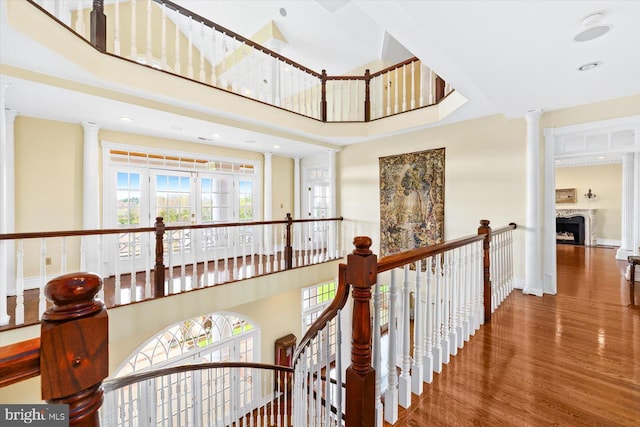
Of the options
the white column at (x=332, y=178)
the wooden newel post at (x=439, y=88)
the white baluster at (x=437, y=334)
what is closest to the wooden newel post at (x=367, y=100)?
the white column at (x=332, y=178)

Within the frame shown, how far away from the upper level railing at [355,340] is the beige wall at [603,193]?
301 inches

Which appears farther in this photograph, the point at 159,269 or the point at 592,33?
the point at 159,269

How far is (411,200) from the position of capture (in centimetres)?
540

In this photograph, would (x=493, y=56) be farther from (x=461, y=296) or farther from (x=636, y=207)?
(x=636, y=207)

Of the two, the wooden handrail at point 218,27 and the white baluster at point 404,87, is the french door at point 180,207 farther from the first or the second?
the white baluster at point 404,87

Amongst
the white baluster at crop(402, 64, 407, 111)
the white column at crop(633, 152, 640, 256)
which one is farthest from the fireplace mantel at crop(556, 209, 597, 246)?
the white baluster at crop(402, 64, 407, 111)

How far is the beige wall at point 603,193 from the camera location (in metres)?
8.08

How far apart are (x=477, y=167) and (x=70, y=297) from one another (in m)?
5.24

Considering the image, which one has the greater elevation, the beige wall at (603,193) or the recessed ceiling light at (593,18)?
the recessed ceiling light at (593,18)

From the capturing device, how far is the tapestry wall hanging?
5.08 meters

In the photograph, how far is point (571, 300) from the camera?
3.61 meters

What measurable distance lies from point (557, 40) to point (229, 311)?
18.2ft

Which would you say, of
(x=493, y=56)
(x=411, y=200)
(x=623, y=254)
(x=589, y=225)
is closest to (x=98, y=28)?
(x=493, y=56)

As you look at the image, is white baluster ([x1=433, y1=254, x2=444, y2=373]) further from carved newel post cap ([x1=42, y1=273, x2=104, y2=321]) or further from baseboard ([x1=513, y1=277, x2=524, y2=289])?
baseboard ([x1=513, y1=277, x2=524, y2=289])
